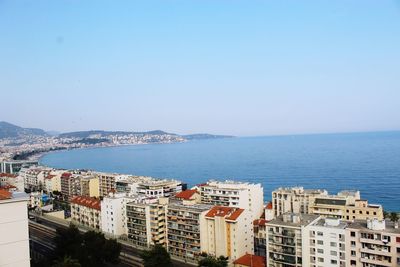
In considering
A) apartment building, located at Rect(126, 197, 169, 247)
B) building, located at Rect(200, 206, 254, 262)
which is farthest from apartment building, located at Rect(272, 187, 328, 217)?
apartment building, located at Rect(126, 197, 169, 247)

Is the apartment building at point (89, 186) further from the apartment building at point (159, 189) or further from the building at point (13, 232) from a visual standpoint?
the building at point (13, 232)

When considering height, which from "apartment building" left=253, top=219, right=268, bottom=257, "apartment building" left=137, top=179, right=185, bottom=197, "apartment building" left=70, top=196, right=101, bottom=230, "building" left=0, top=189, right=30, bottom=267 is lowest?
"apartment building" left=253, top=219, right=268, bottom=257

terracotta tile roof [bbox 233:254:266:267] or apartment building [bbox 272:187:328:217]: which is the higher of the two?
apartment building [bbox 272:187:328:217]

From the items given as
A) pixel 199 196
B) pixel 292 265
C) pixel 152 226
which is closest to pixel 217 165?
pixel 199 196

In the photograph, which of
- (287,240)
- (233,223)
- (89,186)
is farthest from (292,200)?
(89,186)

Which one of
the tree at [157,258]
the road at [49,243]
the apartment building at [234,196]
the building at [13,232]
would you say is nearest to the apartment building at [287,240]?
the tree at [157,258]

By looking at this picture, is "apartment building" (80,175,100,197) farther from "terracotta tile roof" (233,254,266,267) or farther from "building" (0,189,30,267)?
"building" (0,189,30,267)

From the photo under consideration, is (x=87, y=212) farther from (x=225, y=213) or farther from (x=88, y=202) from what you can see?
(x=225, y=213)

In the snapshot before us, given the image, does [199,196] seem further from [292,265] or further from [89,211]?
[292,265]
